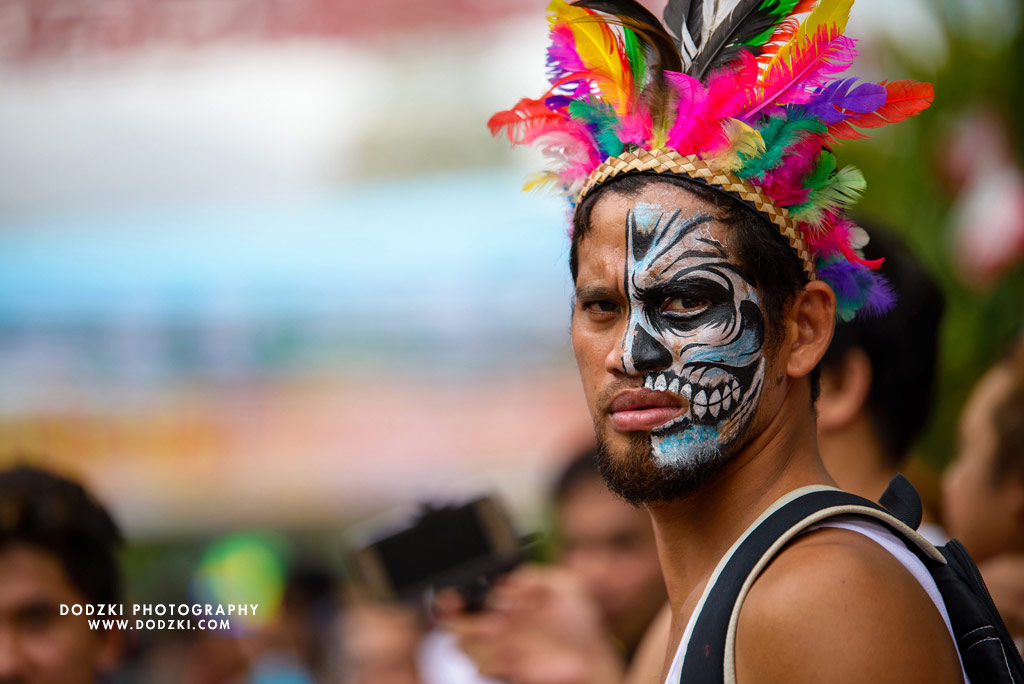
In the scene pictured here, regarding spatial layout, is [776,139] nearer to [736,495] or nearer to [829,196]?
[829,196]

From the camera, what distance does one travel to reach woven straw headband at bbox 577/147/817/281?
7.50ft

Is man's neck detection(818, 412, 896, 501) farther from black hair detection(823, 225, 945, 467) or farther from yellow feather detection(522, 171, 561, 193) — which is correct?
yellow feather detection(522, 171, 561, 193)

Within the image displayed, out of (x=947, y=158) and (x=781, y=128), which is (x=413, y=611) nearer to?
(x=781, y=128)

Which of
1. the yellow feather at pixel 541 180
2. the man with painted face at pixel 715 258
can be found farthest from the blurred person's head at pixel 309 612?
the man with painted face at pixel 715 258

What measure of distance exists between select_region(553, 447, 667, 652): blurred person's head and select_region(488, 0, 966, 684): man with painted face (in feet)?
6.75

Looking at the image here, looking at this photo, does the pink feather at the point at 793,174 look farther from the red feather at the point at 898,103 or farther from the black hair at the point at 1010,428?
the black hair at the point at 1010,428

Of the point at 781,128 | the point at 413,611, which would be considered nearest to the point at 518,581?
the point at 413,611

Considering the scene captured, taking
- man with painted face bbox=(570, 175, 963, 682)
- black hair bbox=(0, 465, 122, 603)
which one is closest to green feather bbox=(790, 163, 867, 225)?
man with painted face bbox=(570, 175, 963, 682)

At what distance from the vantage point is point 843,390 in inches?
137

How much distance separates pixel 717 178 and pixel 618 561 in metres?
2.54

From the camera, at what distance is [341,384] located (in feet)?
36.9

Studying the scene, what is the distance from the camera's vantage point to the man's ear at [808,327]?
2.32 meters

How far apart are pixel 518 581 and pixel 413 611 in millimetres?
1547

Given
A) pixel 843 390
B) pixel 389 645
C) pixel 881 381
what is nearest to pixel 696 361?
pixel 843 390
